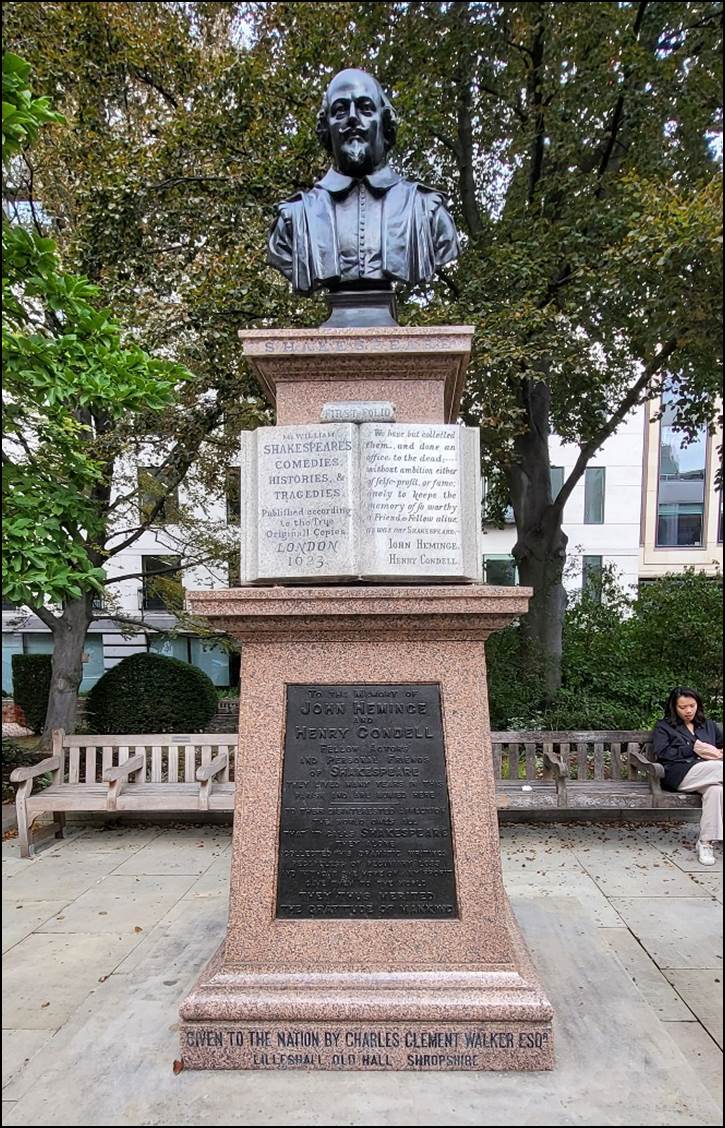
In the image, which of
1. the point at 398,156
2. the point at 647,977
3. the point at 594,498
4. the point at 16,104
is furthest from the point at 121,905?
the point at 594,498

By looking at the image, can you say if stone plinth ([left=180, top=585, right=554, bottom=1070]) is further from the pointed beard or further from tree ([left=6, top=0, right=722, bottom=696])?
tree ([left=6, top=0, right=722, bottom=696])

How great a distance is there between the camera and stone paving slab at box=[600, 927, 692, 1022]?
11.4ft

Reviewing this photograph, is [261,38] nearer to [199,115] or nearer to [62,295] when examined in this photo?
[199,115]

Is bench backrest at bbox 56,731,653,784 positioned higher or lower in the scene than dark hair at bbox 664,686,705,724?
lower

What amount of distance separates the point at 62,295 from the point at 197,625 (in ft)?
23.1

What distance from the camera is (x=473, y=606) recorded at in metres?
3.05

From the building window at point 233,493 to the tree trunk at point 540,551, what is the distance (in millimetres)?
4259

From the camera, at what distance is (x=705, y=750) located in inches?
233

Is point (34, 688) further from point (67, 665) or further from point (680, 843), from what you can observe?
point (680, 843)

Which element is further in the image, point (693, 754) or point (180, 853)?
point (180, 853)

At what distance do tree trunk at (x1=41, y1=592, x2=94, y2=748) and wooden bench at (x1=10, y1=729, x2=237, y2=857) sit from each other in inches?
65.2

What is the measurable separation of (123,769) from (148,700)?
16.3 ft

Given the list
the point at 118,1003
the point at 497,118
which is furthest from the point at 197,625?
the point at 497,118

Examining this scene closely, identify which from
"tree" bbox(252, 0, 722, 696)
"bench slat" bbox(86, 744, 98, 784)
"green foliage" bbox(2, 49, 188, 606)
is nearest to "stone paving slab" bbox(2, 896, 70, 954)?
"bench slat" bbox(86, 744, 98, 784)
